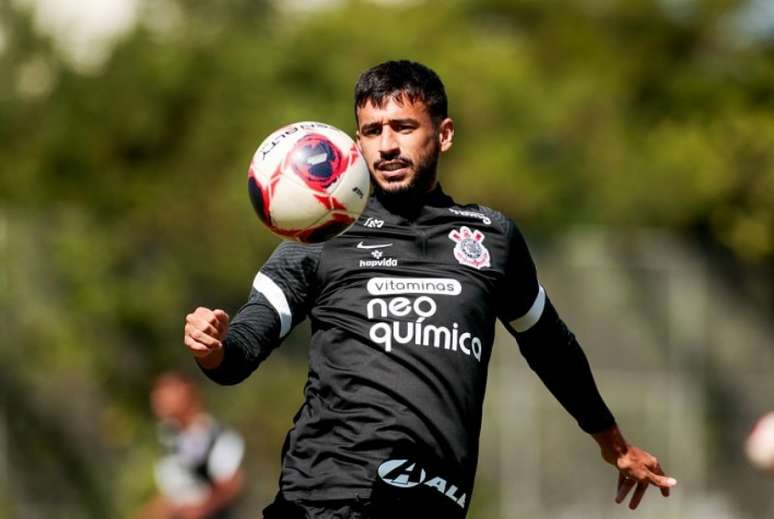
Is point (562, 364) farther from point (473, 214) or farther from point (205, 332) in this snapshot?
point (205, 332)

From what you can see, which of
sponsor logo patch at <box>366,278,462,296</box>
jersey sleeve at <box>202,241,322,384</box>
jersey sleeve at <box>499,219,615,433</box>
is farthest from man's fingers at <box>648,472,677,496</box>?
jersey sleeve at <box>202,241,322,384</box>

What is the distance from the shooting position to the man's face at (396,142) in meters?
5.54

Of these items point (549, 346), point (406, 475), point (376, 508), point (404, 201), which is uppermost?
point (404, 201)

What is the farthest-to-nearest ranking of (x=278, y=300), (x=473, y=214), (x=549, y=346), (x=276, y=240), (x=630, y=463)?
(x=276, y=240), (x=630, y=463), (x=549, y=346), (x=473, y=214), (x=278, y=300)

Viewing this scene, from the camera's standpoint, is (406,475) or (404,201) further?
(404,201)

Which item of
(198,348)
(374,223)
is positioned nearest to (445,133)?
(374,223)

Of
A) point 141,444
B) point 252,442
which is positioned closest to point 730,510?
point 252,442

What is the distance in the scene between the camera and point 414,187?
561cm

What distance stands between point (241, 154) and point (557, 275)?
144 inches

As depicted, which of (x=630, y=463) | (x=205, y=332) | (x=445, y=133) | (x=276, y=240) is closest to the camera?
(x=205, y=332)

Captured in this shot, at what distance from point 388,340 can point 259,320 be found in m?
0.45

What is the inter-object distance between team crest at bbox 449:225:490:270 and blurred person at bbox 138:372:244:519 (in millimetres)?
7191

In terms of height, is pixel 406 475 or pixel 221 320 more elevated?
pixel 221 320

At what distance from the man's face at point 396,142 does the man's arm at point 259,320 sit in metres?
0.36
